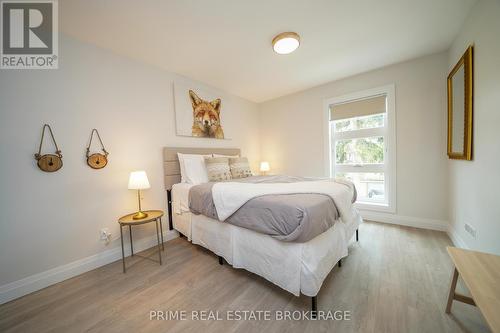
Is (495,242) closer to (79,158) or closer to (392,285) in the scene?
(392,285)

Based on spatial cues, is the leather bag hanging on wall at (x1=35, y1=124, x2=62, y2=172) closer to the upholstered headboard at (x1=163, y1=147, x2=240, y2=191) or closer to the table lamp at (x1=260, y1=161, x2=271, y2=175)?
the upholstered headboard at (x1=163, y1=147, x2=240, y2=191)

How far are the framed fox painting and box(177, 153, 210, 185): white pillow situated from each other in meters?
Answer: 0.45

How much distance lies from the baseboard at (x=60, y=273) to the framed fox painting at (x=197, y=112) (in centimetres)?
173

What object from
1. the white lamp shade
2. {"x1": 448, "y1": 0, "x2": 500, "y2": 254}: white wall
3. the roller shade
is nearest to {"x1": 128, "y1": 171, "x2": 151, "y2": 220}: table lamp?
the white lamp shade

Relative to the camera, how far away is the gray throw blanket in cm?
124

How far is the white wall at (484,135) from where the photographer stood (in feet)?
4.57

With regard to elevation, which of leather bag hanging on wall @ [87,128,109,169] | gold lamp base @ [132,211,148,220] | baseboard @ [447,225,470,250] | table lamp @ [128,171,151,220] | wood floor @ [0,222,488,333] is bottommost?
wood floor @ [0,222,488,333]

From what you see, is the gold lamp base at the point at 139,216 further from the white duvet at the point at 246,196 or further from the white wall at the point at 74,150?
the white duvet at the point at 246,196

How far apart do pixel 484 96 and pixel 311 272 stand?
2.07 metres

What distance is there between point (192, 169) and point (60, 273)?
1.66m

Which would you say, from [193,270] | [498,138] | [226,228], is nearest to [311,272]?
[226,228]

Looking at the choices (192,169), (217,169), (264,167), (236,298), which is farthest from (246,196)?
(264,167)

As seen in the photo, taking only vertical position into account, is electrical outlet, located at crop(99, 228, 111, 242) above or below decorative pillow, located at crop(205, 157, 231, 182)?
→ below

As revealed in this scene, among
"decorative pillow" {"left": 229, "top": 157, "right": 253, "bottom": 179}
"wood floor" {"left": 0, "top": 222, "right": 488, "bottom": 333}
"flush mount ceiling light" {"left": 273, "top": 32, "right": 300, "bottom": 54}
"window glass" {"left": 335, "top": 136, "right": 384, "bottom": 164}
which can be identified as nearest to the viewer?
"wood floor" {"left": 0, "top": 222, "right": 488, "bottom": 333}
